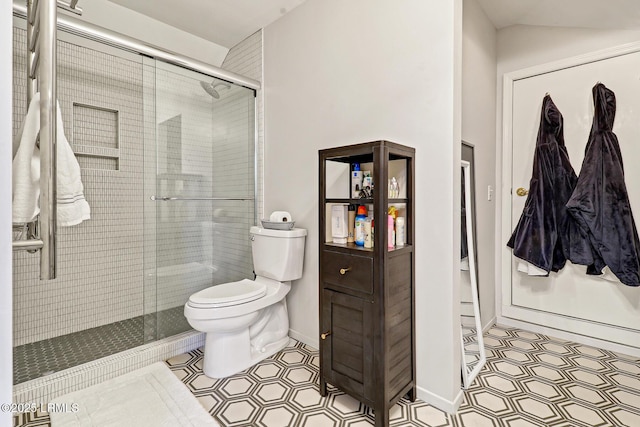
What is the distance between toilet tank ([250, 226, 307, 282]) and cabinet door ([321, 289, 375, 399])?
0.54m

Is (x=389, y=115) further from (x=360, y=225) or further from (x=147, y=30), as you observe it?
(x=147, y=30)

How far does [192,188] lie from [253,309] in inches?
39.0

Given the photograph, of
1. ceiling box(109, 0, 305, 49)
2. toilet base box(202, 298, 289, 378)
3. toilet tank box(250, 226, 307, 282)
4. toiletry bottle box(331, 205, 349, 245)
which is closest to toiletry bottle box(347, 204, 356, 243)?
toiletry bottle box(331, 205, 349, 245)

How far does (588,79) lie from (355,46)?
1.64 m

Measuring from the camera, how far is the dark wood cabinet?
4.51 feet

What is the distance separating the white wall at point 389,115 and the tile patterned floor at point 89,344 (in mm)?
859

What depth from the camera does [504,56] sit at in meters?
2.48

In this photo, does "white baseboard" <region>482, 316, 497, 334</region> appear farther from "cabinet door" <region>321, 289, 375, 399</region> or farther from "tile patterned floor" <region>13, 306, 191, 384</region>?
"tile patterned floor" <region>13, 306, 191, 384</region>

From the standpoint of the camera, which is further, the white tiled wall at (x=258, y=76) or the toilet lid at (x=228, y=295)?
the white tiled wall at (x=258, y=76)

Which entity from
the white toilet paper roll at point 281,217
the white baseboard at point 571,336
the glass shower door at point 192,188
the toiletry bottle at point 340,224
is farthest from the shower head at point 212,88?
the white baseboard at point 571,336

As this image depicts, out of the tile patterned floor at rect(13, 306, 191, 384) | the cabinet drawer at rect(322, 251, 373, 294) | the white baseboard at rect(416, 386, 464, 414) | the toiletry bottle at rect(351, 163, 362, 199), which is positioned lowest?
the white baseboard at rect(416, 386, 464, 414)

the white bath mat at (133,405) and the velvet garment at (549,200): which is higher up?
the velvet garment at (549,200)

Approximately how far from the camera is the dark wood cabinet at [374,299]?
1.37 m

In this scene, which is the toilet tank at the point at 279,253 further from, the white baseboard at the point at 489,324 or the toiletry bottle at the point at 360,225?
the white baseboard at the point at 489,324
